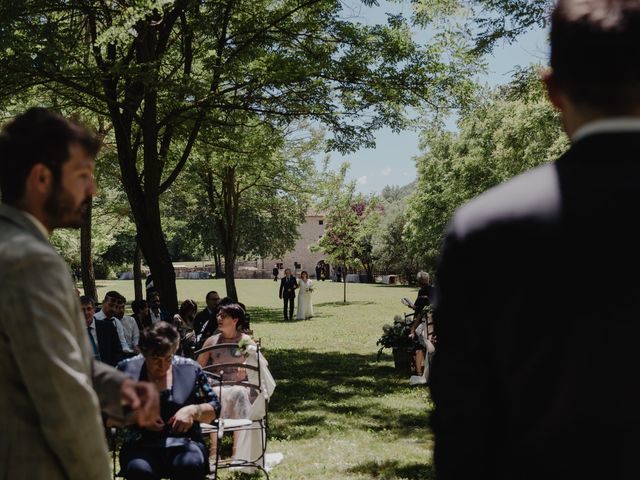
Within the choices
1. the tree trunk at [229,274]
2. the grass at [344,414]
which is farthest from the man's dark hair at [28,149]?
the tree trunk at [229,274]

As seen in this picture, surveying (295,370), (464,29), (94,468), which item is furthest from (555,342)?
(295,370)

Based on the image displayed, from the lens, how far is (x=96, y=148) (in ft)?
7.52

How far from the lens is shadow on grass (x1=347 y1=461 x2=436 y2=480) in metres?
7.00

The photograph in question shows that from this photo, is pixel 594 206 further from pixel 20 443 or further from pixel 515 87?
pixel 515 87

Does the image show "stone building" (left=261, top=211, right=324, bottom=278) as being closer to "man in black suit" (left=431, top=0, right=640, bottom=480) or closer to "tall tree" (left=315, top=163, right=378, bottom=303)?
"tall tree" (left=315, top=163, right=378, bottom=303)

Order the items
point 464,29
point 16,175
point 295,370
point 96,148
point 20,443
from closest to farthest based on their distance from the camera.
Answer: point 20,443 → point 16,175 → point 96,148 → point 464,29 → point 295,370

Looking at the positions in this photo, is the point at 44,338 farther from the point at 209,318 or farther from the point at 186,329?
the point at 186,329

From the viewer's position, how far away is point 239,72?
1259cm

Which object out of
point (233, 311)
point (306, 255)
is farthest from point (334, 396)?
point (306, 255)

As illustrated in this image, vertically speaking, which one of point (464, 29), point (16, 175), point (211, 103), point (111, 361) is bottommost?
point (111, 361)

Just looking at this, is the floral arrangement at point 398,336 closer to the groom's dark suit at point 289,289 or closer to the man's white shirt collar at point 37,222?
the man's white shirt collar at point 37,222

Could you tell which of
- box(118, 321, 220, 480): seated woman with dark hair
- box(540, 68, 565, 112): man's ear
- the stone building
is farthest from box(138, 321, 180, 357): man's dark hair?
the stone building

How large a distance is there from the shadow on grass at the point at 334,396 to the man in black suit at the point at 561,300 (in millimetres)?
7713

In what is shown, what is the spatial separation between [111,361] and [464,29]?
27.2 ft
